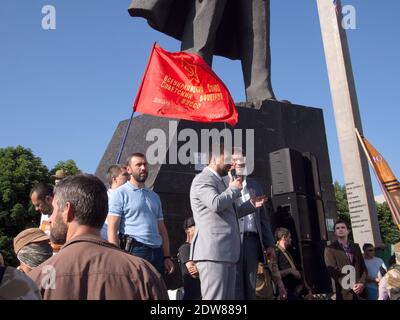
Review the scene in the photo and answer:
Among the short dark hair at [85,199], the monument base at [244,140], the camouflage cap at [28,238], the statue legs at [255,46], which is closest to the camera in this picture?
the short dark hair at [85,199]

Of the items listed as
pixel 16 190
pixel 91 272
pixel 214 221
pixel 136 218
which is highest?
pixel 16 190

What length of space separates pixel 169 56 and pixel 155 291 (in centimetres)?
492

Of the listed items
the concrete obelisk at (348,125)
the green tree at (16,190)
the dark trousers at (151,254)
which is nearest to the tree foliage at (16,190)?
the green tree at (16,190)

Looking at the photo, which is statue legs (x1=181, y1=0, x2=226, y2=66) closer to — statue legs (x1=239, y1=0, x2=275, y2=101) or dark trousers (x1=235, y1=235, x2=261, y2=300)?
statue legs (x1=239, y1=0, x2=275, y2=101)

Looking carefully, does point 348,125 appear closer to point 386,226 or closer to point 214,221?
point 214,221

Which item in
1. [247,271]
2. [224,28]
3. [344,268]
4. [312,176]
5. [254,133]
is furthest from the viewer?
[224,28]

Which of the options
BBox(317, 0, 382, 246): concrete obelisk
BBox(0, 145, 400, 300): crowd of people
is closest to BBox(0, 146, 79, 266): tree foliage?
BBox(317, 0, 382, 246): concrete obelisk

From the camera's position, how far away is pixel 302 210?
259 inches

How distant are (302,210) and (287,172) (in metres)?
0.48

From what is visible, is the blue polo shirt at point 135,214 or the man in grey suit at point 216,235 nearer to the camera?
the man in grey suit at point 216,235

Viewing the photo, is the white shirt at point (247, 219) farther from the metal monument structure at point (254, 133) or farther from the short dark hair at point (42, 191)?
the short dark hair at point (42, 191)

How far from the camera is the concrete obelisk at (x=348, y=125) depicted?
43.8ft

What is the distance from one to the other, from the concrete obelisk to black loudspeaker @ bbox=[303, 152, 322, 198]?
6.87 metres

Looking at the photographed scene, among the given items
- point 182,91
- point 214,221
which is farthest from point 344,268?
point 182,91
